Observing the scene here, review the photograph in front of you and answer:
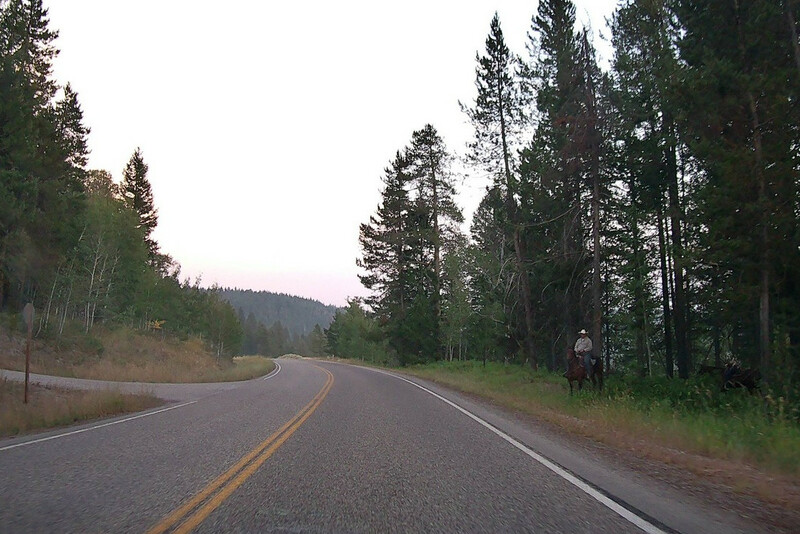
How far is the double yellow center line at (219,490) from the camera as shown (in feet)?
13.5

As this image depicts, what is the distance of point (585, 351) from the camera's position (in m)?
15.9

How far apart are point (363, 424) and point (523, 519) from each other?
5993 mm

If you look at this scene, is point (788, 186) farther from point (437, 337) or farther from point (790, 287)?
point (437, 337)

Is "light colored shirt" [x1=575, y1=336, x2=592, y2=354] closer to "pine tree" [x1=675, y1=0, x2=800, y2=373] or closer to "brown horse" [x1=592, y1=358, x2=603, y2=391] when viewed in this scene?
"brown horse" [x1=592, y1=358, x2=603, y2=391]

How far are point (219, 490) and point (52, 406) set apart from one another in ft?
30.0

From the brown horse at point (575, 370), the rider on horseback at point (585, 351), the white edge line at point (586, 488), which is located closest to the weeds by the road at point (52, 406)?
the white edge line at point (586, 488)

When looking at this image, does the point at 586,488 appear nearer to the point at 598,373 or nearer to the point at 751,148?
the point at 598,373

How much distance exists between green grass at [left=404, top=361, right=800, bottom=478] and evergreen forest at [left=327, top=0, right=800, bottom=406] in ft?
5.90

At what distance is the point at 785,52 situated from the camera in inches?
574

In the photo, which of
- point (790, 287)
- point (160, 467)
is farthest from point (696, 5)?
point (160, 467)

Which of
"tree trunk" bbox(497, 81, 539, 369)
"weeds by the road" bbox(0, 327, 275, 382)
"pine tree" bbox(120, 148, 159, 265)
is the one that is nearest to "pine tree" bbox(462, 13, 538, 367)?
"tree trunk" bbox(497, 81, 539, 369)

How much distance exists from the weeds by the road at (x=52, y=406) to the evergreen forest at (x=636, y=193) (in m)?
15.8

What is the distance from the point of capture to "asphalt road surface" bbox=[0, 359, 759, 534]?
4.26 m

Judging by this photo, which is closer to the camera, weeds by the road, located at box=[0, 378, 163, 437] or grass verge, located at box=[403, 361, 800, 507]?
grass verge, located at box=[403, 361, 800, 507]
